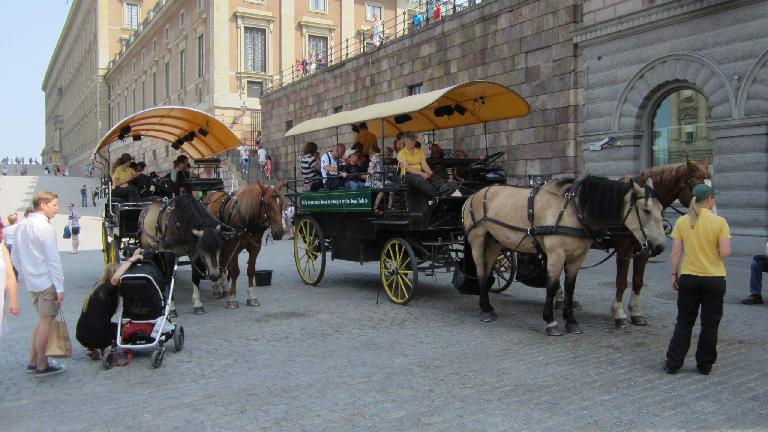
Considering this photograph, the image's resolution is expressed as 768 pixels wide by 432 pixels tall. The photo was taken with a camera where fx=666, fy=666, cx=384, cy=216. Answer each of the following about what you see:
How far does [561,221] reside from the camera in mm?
7312

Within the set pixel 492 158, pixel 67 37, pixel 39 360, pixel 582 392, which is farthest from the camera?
pixel 67 37

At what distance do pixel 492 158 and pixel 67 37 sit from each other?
106686 mm

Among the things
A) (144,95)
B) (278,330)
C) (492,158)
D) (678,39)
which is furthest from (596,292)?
(144,95)

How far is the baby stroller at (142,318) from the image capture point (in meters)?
6.46

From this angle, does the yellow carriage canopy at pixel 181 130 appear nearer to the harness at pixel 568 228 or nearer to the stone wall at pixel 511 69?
the stone wall at pixel 511 69

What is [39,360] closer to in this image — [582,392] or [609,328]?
[582,392]

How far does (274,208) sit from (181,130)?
16.1 ft

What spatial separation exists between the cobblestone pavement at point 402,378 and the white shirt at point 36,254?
911 mm

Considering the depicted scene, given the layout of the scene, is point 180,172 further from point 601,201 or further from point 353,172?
point 601,201

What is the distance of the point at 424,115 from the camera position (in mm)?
11312

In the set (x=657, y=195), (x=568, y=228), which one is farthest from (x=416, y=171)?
(x=657, y=195)

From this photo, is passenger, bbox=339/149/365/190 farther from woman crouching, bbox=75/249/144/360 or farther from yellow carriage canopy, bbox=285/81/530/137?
woman crouching, bbox=75/249/144/360

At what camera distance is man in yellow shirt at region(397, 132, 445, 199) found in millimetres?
9009

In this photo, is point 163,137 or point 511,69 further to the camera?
point 511,69
